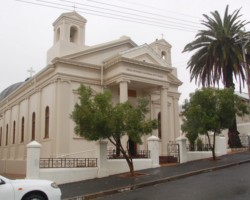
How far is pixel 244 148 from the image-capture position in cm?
2633

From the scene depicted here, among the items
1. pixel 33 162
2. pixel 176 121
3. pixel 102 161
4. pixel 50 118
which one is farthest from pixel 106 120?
pixel 176 121

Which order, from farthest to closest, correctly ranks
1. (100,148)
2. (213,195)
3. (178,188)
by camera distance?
(100,148) < (178,188) < (213,195)

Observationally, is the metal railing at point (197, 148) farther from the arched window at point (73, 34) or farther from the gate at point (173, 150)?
the arched window at point (73, 34)

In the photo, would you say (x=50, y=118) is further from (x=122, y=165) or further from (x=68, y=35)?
(x=122, y=165)

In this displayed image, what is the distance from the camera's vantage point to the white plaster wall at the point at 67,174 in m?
15.5

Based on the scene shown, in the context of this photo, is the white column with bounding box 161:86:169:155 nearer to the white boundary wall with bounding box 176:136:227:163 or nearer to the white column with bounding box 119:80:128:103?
the white boundary wall with bounding box 176:136:227:163

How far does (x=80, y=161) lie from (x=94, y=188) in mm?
5505

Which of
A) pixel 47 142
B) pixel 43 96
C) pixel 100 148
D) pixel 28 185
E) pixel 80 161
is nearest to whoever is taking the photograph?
pixel 28 185

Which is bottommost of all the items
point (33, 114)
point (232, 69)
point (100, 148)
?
point (100, 148)

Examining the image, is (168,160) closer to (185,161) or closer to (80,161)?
(185,161)

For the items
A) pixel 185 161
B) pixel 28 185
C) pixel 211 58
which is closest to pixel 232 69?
pixel 211 58

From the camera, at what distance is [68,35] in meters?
24.2

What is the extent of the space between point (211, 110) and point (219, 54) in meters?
8.35

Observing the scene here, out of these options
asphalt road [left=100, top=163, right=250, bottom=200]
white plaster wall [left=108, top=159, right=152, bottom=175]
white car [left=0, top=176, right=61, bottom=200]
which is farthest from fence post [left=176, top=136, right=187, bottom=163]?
white car [left=0, top=176, right=61, bottom=200]
